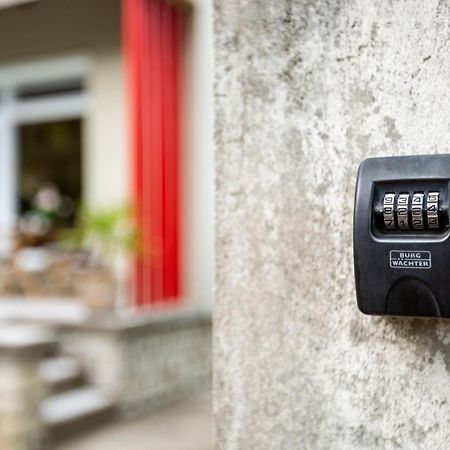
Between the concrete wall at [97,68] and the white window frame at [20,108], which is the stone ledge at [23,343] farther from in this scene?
the white window frame at [20,108]

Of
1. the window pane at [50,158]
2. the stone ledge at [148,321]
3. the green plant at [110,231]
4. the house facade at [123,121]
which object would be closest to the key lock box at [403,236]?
the stone ledge at [148,321]

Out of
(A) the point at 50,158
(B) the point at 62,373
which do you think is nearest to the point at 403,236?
(B) the point at 62,373

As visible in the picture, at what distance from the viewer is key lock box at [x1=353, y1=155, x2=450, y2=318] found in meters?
1.02

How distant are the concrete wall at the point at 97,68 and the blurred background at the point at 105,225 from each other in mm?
15

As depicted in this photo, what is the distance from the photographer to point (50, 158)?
9336 mm

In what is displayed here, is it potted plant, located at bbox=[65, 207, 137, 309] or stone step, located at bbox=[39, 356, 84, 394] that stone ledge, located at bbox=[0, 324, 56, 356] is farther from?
potted plant, located at bbox=[65, 207, 137, 309]

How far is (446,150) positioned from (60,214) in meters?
8.18

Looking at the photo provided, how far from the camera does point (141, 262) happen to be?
7.00 meters

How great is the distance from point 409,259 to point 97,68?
7.61m

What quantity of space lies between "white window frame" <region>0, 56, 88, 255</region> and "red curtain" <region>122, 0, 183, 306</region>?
59.1 inches

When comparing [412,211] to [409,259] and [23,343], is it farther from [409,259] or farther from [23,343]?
[23,343]

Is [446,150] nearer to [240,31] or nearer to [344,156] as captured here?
[344,156]

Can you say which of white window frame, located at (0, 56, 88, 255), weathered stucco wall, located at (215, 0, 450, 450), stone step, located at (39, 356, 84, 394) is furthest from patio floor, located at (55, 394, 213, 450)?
weathered stucco wall, located at (215, 0, 450, 450)

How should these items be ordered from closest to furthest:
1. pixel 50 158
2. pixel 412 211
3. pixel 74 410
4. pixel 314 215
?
pixel 412 211, pixel 314 215, pixel 74 410, pixel 50 158
